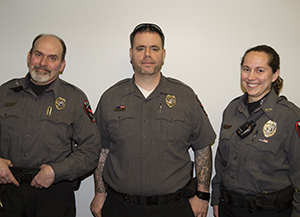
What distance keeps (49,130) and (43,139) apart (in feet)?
0.27

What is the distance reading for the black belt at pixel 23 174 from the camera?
181 cm

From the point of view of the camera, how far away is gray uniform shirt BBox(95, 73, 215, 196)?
1890mm

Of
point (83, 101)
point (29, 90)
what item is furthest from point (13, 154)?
point (83, 101)

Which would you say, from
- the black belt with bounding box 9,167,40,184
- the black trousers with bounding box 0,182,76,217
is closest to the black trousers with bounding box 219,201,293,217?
the black trousers with bounding box 0,182,76,217

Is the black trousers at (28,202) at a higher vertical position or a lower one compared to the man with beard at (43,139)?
lower

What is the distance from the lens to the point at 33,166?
1.86m

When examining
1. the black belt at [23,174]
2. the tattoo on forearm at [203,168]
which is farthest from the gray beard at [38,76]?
the tattoo on forearm at [203,168]

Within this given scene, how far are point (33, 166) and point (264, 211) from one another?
180cm

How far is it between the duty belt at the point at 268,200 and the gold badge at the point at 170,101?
0.87 metres

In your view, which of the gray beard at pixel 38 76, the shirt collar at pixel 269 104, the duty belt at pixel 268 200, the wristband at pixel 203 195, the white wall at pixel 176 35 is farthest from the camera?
the white wall at pixel 176 35

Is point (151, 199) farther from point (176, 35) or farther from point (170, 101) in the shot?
point (176, 35)

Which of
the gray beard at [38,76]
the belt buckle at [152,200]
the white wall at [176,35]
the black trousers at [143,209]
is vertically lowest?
the black trousers at [143,209]

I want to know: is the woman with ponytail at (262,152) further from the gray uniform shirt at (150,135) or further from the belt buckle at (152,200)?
the belt buckle at (152,200)

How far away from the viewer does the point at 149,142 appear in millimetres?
1925
